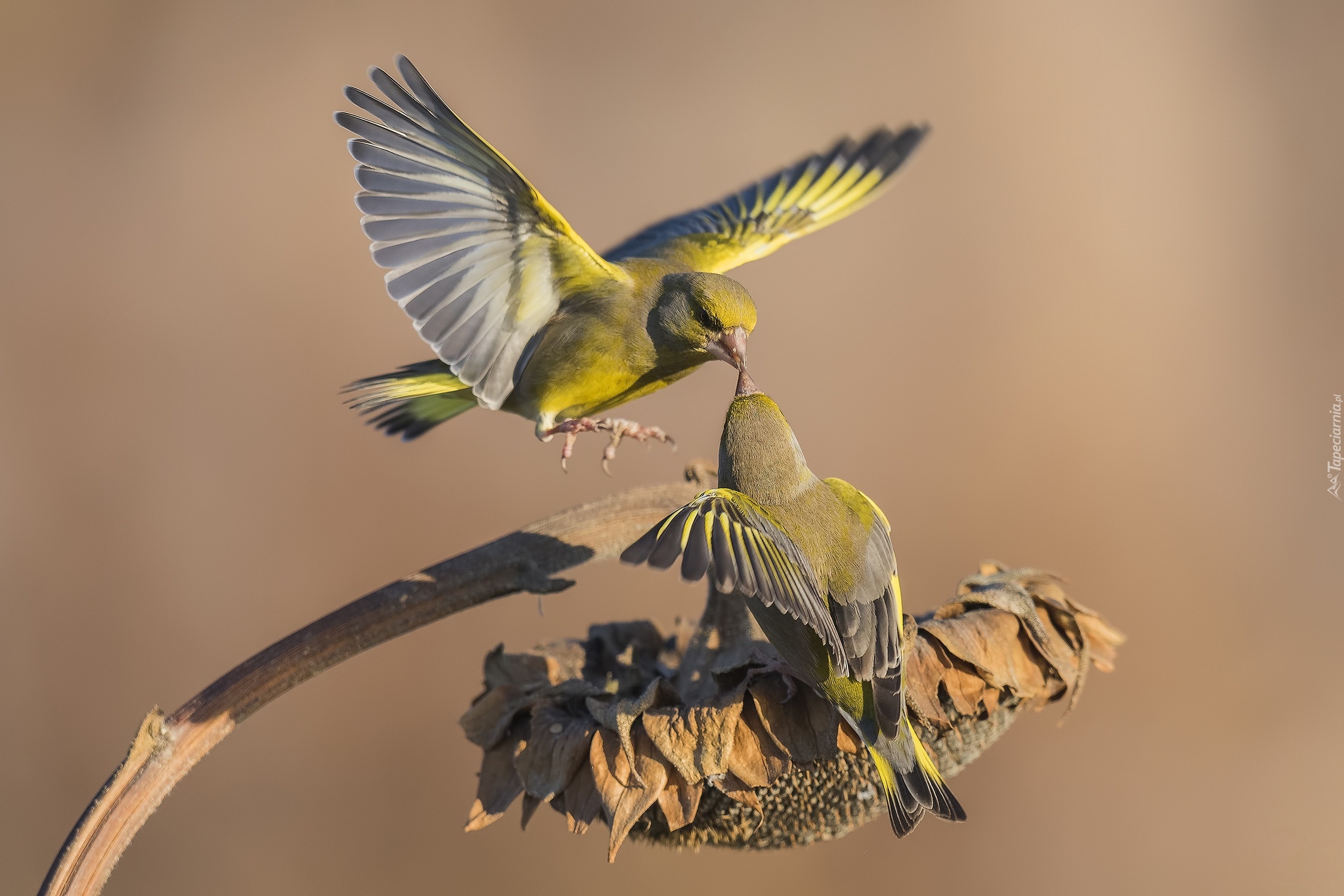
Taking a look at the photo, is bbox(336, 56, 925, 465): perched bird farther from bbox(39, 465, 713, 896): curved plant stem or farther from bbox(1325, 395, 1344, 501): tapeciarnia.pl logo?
bbox(1325, 395, 1344, 501): tapeciarnia.pl logo

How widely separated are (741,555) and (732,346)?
2.73 feet

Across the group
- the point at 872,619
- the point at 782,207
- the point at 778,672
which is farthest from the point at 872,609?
the point at 782,207

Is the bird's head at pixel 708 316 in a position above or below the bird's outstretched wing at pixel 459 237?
below

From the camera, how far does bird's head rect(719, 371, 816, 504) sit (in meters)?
1.47

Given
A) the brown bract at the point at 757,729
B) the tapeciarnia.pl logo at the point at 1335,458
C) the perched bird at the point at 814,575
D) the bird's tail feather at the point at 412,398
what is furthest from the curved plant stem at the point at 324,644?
the tapeciarnia.pl logo at the point at 1335,458

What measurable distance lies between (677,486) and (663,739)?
53 centimetres

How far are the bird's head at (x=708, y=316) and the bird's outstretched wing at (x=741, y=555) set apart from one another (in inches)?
24.1

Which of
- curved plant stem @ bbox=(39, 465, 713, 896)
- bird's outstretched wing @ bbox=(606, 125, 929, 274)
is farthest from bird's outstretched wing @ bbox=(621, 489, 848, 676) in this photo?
bird's outstretched wing @ bbox=(606, 125, 929, 274)

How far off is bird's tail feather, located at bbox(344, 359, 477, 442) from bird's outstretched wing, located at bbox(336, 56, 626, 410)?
0.41ft

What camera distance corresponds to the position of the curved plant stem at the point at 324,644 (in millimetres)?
1340

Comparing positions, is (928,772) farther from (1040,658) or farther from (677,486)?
(677,486)

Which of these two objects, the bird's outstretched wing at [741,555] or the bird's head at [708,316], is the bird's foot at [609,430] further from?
the bird's outstretched wing at [741,555]

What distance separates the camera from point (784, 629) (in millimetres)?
1388

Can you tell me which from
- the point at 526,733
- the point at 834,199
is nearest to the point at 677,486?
the point at 526,733
